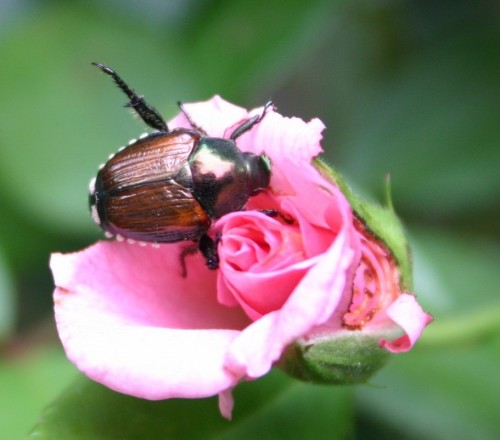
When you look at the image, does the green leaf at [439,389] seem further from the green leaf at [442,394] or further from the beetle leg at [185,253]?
the beetle leg at [185,253]

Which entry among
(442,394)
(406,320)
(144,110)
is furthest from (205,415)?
(442,394)

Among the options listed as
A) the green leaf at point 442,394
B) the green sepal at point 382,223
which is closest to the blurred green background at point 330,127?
the green leaf at point 442,394

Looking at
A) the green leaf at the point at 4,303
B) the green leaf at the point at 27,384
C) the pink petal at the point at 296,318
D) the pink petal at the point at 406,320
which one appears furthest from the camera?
the green leaf at the point at 4,303

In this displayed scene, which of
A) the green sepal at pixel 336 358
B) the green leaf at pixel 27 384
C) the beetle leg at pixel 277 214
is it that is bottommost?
the green leaf at pixel 27 384

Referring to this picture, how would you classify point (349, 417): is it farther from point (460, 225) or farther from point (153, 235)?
point (460, 225)

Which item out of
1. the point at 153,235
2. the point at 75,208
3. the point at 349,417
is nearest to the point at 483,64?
the point at 75,208

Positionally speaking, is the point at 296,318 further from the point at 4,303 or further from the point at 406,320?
the point at 4,303
